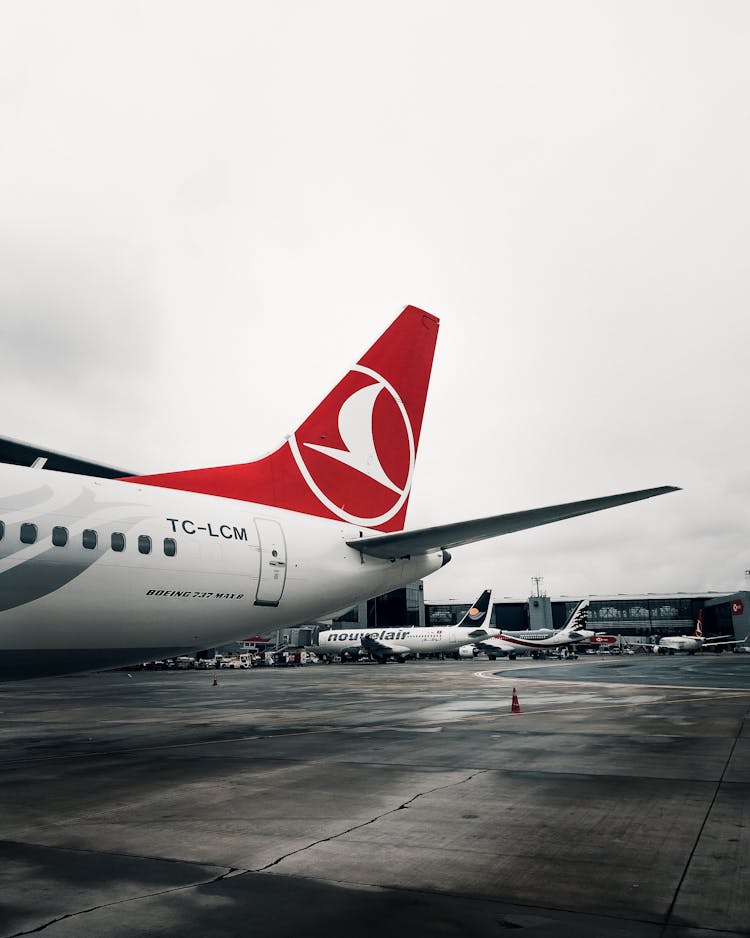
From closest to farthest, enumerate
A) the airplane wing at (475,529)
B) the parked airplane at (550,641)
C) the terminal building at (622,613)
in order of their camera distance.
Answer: the airplane wing at (475,529) < the parked airplane at (550,641) < the terminal building at (622,613)

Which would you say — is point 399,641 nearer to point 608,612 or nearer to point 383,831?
point 383,831

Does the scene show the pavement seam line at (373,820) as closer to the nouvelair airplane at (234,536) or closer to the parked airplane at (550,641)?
the nouvelair airplane at (234,536)

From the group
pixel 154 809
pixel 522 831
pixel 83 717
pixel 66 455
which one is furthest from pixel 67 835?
pixel 66 455

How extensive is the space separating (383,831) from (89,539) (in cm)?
762

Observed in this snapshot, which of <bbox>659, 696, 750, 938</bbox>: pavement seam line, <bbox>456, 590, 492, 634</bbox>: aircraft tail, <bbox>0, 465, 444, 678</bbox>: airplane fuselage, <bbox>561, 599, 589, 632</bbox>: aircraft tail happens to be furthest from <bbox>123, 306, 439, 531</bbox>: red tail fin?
<bbox>561, 599, 589, 632</bbox>: aircraft tail

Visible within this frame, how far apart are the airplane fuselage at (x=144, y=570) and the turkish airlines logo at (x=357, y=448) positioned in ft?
3.83

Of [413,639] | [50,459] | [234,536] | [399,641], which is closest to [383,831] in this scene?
[234,536]

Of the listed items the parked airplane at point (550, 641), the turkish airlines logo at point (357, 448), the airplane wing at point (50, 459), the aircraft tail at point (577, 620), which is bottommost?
the parked airplane at point (550, 641)

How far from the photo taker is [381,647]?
70.6 meters

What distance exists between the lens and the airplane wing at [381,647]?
70.6m

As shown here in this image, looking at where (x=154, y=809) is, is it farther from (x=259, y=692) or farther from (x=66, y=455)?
(x=66, y=455)

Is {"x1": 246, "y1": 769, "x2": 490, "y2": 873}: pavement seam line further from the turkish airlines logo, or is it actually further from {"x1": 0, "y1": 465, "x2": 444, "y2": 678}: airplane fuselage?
the turkish airlines logo

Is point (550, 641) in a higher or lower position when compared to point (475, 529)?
lower

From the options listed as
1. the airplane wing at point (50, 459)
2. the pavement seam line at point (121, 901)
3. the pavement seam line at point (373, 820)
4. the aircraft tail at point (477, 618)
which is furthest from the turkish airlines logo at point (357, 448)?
the aircraft tail at point (477, 618)
